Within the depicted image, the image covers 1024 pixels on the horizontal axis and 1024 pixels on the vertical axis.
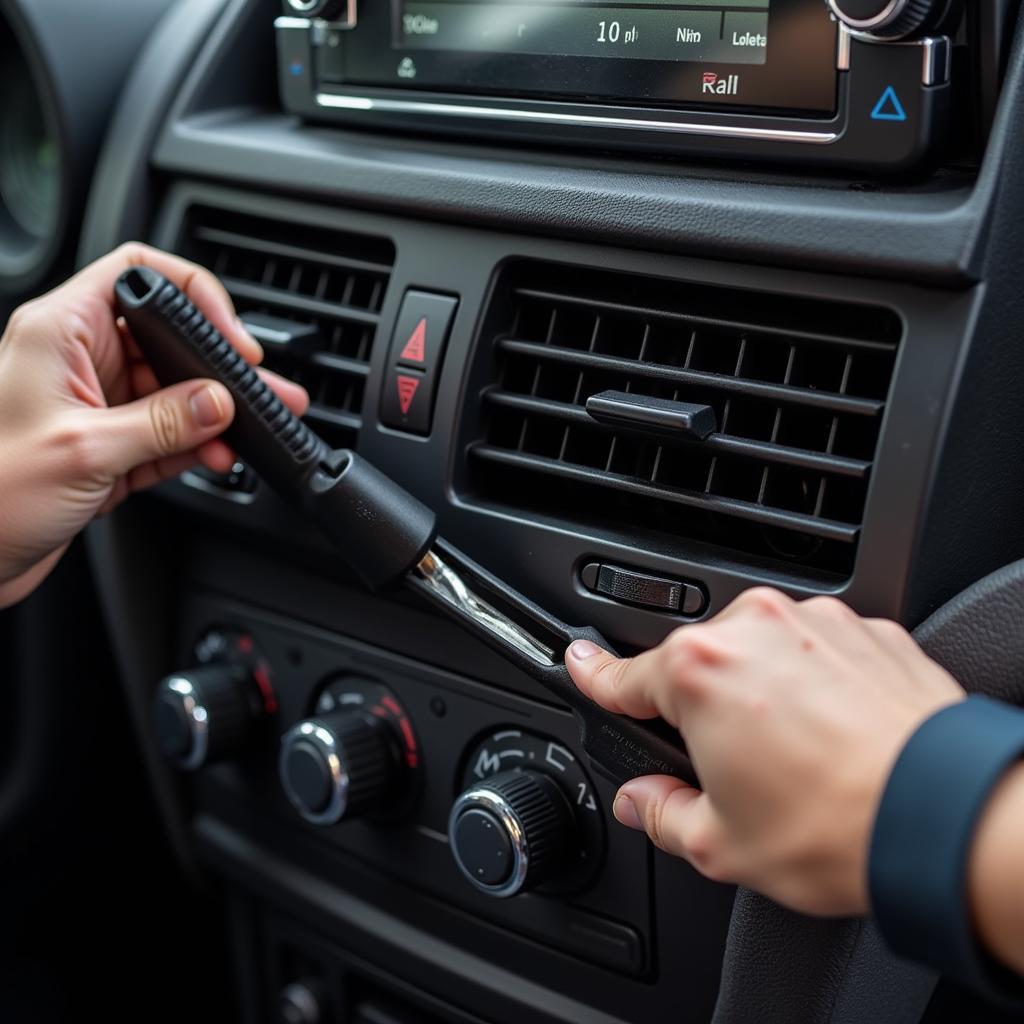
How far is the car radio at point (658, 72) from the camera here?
702 mm

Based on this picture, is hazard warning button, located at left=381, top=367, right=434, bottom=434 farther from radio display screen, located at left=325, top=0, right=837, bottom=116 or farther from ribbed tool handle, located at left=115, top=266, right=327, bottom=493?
radio display screen, located at left=325, top=0, right=837, bottom=116

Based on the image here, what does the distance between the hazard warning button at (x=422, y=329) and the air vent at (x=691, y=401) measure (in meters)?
0.03

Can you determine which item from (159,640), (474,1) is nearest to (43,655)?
(159,640)

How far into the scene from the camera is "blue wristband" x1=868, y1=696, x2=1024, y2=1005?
0.49 meters

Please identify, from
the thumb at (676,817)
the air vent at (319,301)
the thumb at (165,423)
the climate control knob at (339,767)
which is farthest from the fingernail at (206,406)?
the thumb at (676,817)

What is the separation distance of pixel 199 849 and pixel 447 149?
68cm

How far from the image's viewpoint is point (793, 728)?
21.2 inches

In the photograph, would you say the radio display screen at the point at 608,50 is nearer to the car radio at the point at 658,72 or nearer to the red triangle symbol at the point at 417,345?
the car radio at the point at 658,72

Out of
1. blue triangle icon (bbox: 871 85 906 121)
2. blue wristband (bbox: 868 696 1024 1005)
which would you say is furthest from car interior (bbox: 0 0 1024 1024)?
blue wristband (bbox: 868 696 1024 1005)

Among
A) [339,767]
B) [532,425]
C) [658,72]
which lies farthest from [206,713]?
[658,72]

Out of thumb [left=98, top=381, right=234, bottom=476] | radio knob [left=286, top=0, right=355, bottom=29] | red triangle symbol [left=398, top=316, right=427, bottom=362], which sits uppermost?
radio knob [left=286, top=0, right=355, bottom=29]

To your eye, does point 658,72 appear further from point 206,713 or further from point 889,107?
point 206,713

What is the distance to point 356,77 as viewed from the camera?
94 centimetres

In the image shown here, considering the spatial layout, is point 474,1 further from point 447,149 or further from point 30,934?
point 30,934
